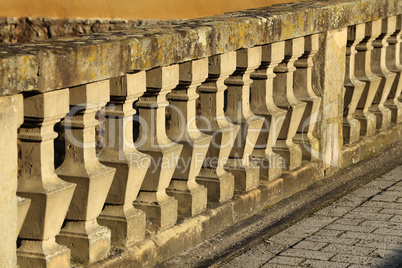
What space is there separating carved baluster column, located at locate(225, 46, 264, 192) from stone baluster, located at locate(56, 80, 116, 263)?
127 centimetres

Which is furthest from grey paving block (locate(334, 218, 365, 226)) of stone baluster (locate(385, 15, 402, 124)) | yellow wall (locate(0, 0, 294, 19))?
yellow wall (locate(0, 0, 294, 19))

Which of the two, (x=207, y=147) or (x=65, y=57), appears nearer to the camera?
(x=65, y=57)

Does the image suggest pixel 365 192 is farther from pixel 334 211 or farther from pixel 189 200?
pixel 189 200

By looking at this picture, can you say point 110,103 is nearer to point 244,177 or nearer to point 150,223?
point 150,223

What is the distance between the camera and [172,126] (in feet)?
14.0

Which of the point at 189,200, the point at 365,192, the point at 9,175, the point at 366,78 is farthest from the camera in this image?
the point at 366,78

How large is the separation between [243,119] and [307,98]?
0.86 meters

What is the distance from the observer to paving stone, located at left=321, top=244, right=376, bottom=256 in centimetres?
414

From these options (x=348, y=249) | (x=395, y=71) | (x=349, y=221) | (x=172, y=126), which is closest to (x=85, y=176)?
(x=172, y=126)

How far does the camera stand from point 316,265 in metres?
3.96

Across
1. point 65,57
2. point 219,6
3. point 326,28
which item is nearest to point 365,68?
point 326,28

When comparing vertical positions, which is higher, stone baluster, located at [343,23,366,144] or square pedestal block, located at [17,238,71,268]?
stone baluster, located at [343,23,366,144]

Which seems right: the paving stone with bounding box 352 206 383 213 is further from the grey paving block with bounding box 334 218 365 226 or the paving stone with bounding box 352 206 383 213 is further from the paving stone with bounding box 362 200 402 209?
the grey paving block with bounding box 334 218 365 226

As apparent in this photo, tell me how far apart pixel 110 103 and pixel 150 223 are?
65 cm
